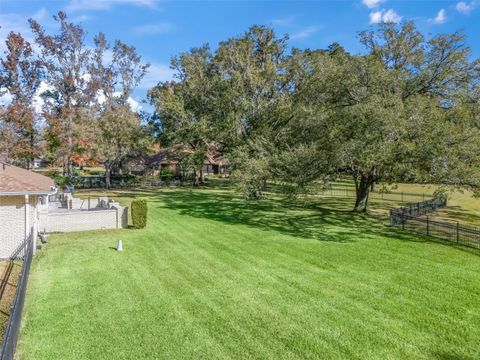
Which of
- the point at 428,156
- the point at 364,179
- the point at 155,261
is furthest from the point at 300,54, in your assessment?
the point at 155,261

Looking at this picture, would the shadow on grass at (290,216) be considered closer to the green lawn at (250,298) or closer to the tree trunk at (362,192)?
the tree trunk at (362,192)

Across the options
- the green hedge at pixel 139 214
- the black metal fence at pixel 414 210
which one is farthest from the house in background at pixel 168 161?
the green hedge at pixel 139 214

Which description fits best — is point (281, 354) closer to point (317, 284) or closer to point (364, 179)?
point (317, 284)

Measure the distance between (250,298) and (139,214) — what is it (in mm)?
10373

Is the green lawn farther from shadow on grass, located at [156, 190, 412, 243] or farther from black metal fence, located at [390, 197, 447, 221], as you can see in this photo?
black metal fence, located at [390, 197, 447, 221]

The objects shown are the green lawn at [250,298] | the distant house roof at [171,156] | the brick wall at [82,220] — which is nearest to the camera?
the green lawn at [250,298]

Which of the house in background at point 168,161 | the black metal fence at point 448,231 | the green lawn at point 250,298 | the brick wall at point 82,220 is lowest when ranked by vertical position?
the green lawn at point 250,298

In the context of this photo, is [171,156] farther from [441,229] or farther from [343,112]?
[441,229]

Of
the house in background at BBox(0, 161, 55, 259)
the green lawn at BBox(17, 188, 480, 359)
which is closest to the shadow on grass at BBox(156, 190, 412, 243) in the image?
the green lawn at BBox(17, 188, 480, 359)

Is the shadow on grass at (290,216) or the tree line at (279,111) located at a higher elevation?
the tree line at (279,111)

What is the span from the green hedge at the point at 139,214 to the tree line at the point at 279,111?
7670mm

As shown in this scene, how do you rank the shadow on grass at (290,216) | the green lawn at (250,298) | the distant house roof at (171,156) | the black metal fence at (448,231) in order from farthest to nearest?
1. the distant house roof at (171,156)
2. the shadow on grass at (290,216)
3. the black metal fence at (448,231)
4. the green lawn at (250,298)

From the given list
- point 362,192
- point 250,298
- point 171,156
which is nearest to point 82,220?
point 250,298

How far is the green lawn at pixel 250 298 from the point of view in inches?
286
